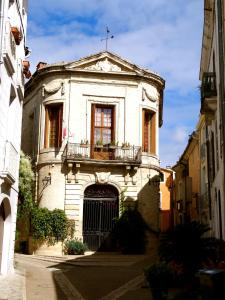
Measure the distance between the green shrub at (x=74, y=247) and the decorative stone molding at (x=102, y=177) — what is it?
3333 millimetres

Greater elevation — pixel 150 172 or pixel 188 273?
pixel 150 172

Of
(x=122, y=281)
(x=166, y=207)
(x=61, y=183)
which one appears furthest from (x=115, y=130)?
(x=166, y=207)

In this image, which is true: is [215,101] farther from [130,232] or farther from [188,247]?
[130,232]

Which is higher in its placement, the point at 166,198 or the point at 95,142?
the point at 95,142

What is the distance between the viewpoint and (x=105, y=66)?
985 inches

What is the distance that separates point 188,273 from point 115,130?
42.6ft

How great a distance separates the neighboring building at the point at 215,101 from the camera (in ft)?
47.7

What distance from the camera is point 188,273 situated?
12469 millimetres

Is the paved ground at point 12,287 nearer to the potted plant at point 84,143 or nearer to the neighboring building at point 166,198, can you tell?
the potted plant at point 84,143

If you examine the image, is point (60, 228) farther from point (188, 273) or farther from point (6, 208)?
point (188, 273)

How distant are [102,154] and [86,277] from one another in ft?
29.9

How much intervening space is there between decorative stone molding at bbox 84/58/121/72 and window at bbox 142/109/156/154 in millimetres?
2779

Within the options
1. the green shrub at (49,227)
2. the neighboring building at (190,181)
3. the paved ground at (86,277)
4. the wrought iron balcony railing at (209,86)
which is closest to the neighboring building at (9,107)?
the paved ground at (86,277)

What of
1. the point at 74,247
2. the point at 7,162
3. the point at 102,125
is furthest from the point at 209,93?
the point at 74,247
